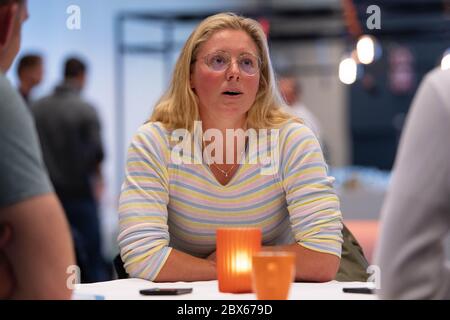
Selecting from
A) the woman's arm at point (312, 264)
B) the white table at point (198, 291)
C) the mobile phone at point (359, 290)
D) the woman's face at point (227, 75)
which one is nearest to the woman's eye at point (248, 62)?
the woman's face at point (227, 75)

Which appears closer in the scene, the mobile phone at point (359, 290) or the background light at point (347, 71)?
the mobile phone at point (359, 290)

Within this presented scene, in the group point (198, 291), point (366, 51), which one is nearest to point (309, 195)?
point (198, 291)

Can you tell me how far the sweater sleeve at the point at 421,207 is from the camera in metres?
1.03

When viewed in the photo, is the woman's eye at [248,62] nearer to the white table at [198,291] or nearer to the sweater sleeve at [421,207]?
the white table at [198,291]

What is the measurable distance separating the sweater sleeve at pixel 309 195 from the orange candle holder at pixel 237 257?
1.24ft

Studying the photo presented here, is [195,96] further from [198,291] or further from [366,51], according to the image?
[366,51]

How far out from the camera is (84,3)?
8.59m

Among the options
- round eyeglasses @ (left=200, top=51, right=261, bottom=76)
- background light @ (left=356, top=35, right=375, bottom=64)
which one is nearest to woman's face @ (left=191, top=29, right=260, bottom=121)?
round eyeglasses @ (left=200, top=51, right=261, bottom=76)

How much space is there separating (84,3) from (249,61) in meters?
6.71
